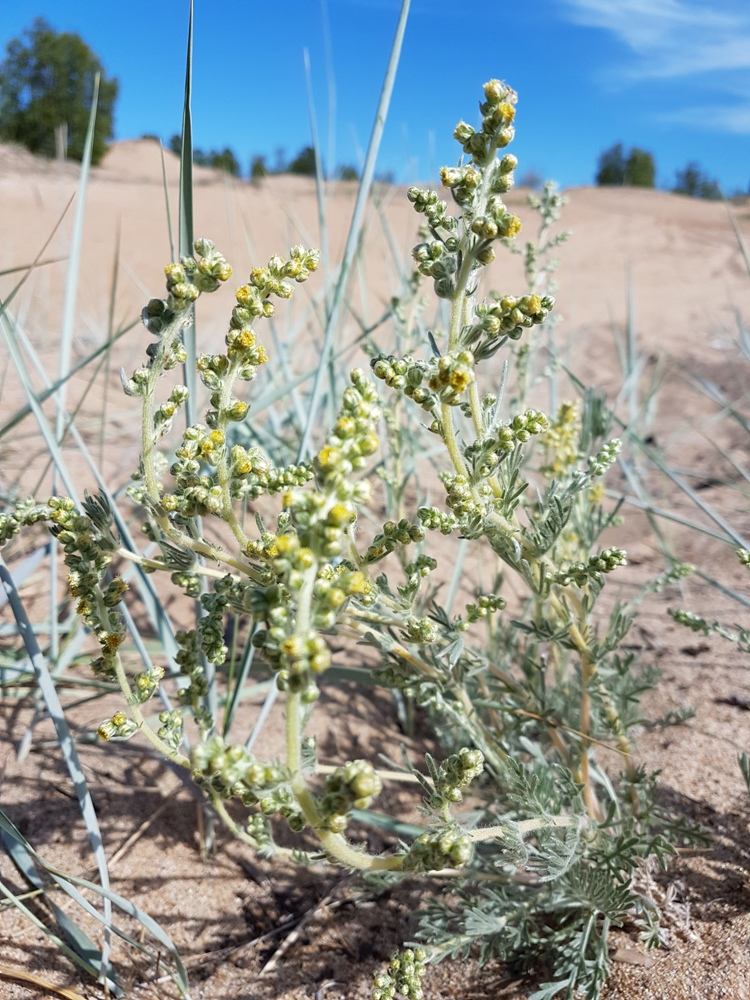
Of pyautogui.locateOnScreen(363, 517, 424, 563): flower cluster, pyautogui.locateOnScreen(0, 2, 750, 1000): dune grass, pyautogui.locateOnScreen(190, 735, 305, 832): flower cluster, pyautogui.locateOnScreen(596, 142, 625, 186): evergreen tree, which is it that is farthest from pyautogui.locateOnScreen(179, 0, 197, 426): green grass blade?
pyautogui.locateOnScreen(596, 142, 625, 186): evergreen tree

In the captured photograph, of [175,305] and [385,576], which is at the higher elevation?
[175,305]

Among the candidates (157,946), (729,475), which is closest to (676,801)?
(157,946)

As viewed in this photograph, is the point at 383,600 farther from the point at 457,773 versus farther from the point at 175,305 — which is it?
the point at 175,305

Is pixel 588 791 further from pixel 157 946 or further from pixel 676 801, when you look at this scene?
pixel 157 946

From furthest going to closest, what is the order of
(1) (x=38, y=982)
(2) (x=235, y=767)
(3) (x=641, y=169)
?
(3) (x=641, y=169) → (1) (x=38, y=982) → (2) (x=235, y=767)

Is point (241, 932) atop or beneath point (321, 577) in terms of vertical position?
beneath

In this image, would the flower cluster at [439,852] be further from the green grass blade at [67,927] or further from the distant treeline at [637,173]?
the distant treeline at [637,173]

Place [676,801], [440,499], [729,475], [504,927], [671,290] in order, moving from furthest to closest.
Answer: [671,290]
[729,475]
[440,499]
[676,801]
[504,927]

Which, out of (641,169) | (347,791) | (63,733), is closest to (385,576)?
(347,791)

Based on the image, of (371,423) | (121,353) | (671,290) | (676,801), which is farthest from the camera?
(671,290)

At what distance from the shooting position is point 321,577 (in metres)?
0.77

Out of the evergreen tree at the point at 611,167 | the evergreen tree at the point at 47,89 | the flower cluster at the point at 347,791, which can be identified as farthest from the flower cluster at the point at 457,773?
the evergreen tree at the point at 611,167

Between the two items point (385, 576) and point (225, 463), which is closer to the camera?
point (225, 463)

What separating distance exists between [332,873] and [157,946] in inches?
13.6
